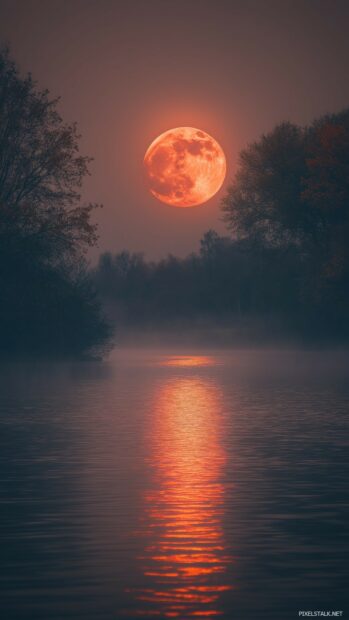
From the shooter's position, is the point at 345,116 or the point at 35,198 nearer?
the point at 35,198

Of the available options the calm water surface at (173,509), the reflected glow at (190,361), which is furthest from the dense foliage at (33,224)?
the calm water surface at (173,509)

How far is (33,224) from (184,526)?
41.7 meters

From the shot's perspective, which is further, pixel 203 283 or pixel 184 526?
pixel 203 283

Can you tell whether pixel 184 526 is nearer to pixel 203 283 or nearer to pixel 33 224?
pixel 33 224

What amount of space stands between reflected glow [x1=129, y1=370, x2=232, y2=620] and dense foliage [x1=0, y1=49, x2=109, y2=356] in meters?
28.3

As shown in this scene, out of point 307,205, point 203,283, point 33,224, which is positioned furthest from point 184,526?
point 203,283

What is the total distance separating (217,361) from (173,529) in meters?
51.4

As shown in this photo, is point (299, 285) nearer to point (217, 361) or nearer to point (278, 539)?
point (217, 361)

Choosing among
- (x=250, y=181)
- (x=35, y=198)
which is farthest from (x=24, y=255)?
(x=250, y=181)

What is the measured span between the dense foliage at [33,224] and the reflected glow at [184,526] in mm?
28347

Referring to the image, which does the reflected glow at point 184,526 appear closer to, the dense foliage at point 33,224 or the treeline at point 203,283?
the dense foliage at point 33,224

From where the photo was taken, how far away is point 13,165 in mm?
55812

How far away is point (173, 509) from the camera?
47.9 ft

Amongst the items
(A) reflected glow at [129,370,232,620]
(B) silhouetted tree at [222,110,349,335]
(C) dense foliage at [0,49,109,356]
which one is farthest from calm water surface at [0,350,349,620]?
(B) silhouetted tree at [222,110,349,335]
